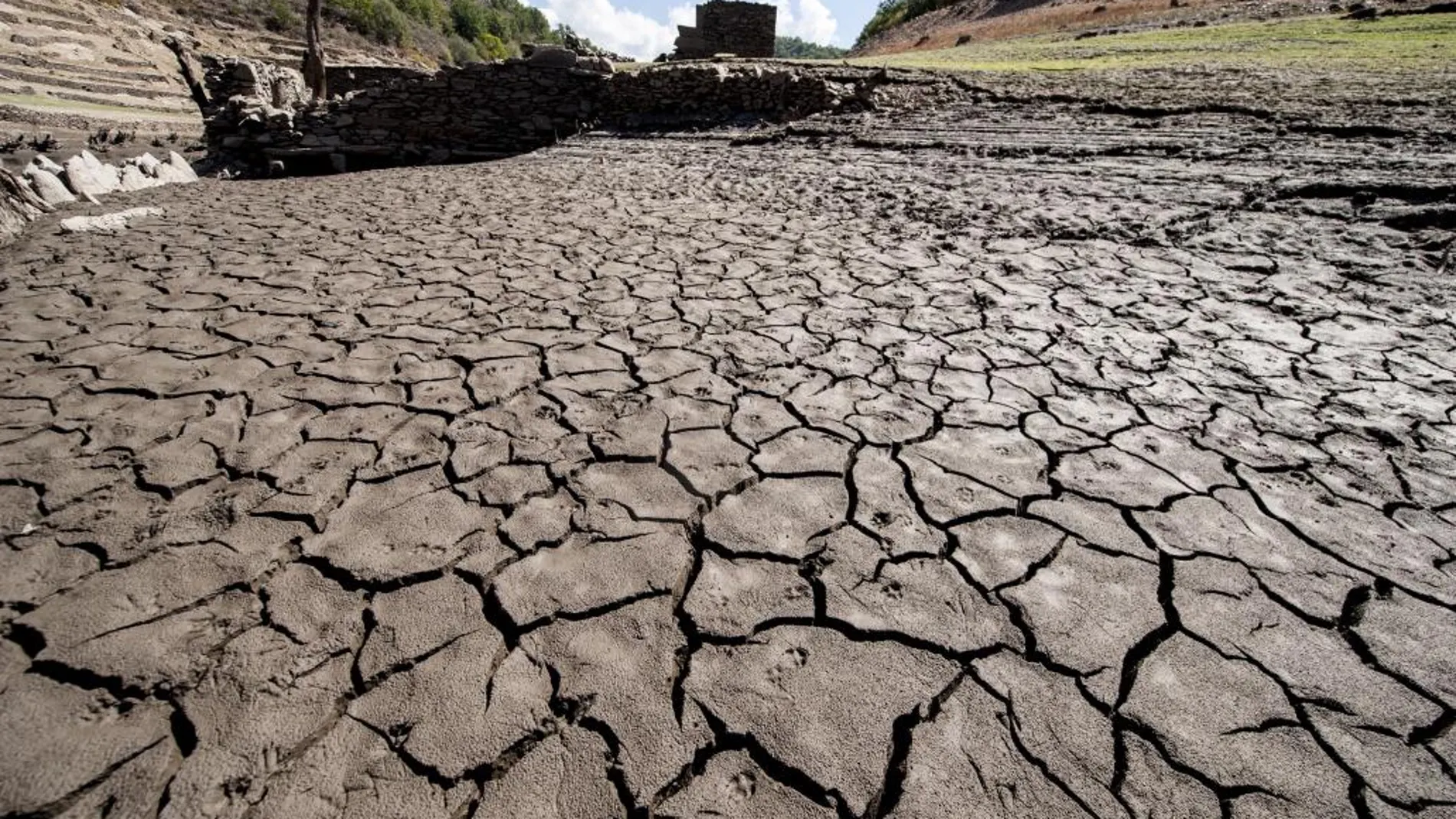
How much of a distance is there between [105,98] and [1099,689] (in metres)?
18.4

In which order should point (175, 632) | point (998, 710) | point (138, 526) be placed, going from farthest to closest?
point (138, 526) < point (175, 632) < point (998, 710)

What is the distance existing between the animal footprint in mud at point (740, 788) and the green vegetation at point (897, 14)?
3134cm

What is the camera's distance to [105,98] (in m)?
11.9

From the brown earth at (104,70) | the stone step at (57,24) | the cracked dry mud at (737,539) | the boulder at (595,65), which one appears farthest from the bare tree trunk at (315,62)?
the stone step at (57,24)

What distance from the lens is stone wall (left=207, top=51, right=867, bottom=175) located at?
8.12m

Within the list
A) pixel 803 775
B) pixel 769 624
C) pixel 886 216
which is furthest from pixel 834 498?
pixel 886 216

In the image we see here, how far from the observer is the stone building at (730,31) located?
45.9 feet

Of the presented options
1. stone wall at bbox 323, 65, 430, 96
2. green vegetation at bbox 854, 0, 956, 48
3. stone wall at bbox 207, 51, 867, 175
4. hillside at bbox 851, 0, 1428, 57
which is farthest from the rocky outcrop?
green vegetation at bbox 854, 0, 956, 48

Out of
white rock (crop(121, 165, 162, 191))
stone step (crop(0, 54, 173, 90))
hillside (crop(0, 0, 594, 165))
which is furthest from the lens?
stone step (crop(0, 54, 173, 90))

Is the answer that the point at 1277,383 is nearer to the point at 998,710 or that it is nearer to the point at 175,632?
the point at 998,710

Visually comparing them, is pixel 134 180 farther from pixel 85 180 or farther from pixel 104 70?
pixel 104 70

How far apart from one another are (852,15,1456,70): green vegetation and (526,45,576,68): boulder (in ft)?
Result: 18.0

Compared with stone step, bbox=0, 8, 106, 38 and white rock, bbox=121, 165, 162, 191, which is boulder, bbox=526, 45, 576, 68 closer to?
white rock, bbox=121, 165, 162, 191

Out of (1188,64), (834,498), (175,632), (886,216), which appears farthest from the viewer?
(1188,64)
